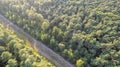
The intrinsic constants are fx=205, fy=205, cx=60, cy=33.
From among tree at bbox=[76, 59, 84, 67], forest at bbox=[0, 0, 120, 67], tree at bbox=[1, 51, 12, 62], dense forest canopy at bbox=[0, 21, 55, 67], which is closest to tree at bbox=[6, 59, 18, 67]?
dense forest canopy at bbox=[0, 21, 55, 67]

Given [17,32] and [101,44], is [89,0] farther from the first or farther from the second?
[17,32]

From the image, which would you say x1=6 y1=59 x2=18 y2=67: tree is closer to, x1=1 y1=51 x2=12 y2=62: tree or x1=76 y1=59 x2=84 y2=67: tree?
x1=1 y1=51 x2=12 y2=62: tree

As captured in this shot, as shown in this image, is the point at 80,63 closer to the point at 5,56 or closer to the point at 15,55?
the point at 15,55

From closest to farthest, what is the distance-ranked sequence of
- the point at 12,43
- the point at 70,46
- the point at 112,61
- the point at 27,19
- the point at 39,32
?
the point at 112,61 < the point at 12,43 < the point at 70,46 < the point at 39,32 < the point at 27,19

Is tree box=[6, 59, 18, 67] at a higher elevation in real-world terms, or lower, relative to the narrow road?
higher

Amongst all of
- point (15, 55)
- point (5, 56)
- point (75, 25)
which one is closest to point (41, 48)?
point (15, 55)

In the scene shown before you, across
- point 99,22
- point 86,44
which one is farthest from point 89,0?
point 86,44
